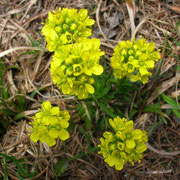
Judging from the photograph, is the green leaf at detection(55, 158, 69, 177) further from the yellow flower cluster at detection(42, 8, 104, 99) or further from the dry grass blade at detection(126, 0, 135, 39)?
the dry grass blade at detection(126, 0, 135, 39)

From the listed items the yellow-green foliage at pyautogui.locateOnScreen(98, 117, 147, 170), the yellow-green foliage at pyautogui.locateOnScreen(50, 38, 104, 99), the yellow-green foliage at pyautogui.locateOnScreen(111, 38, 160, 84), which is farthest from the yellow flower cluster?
the yellow-green foliage at pyautogui.locateOnScreen(98, 117, 147, 170)

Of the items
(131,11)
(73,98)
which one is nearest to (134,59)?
(73,98)

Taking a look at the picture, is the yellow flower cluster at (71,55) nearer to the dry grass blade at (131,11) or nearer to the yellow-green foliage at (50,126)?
the yellow-green foliage at (50,126)

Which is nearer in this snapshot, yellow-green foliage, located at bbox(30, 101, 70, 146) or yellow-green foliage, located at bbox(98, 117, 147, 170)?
yellow-green foliage, located at bbox(98, 117, 147, 170)

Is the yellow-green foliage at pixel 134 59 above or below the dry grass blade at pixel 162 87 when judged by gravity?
above

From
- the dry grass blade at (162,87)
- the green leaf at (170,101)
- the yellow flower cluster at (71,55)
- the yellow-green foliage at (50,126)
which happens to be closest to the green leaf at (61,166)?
the yellow-green foliage at (50,126)

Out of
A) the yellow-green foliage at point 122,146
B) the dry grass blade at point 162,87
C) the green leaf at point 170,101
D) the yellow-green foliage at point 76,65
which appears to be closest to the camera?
the yellow-green foliage at point 76,65
